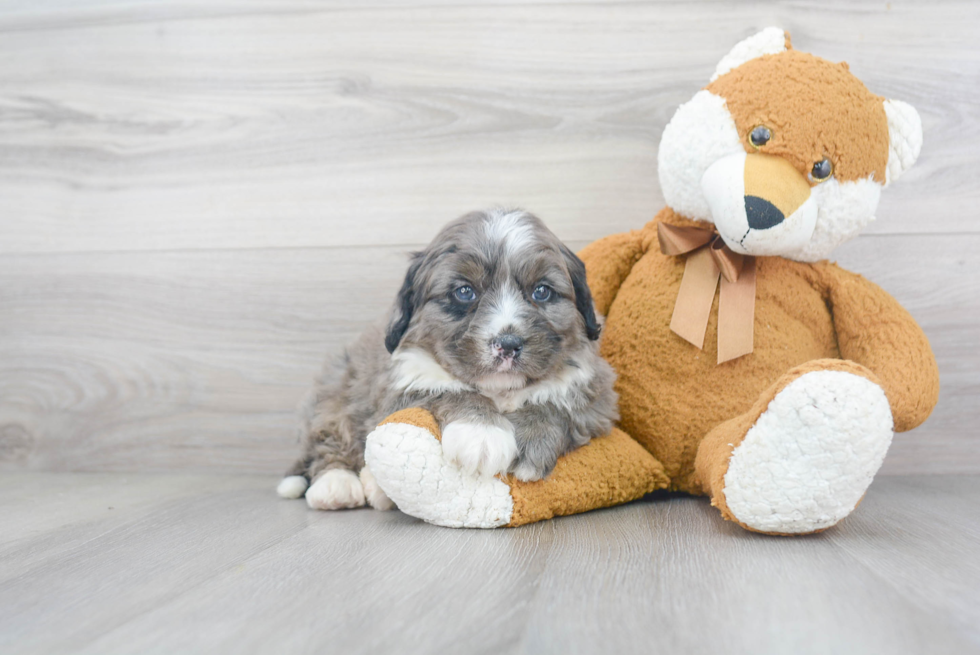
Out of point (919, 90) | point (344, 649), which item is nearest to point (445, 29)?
point (919, 90)

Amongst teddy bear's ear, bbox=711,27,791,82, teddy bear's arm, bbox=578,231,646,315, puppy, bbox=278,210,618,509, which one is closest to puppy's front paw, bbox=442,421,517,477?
puppy, bbox=278,210,618,509

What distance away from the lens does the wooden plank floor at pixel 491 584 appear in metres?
0.91

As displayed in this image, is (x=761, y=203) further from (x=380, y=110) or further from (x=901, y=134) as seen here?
(x=380, y=110)

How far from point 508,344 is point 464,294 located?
17 centimetres

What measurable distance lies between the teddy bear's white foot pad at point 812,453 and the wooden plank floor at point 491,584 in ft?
0.21

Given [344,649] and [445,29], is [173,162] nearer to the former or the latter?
[445,29]

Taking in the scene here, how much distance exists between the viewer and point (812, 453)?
125 centimetres

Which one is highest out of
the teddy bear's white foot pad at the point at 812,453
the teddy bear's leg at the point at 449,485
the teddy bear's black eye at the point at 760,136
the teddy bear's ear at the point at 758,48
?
the teddy bear's ear at the point at 758,48

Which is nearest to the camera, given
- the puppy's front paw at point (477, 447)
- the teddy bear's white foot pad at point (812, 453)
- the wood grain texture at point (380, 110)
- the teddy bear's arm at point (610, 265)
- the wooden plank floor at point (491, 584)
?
the wooden plank floor at point (491, 584)

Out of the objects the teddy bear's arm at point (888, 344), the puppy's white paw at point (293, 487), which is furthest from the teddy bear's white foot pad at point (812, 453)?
the puppy's white paw at point (293, 487)

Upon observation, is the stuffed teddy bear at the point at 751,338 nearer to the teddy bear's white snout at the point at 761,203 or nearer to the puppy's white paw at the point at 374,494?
the teddy bear's white snout at the point at 761,203

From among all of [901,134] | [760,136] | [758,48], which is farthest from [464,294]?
[901,134]

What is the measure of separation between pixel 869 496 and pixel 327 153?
70.3 inches

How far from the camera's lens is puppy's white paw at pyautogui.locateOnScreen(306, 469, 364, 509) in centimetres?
167
